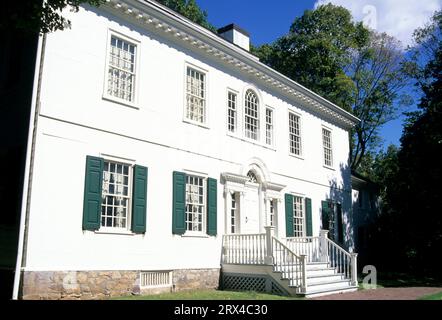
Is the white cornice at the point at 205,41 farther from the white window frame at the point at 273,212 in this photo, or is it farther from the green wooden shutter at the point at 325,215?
the white window frame at the point at 273,212

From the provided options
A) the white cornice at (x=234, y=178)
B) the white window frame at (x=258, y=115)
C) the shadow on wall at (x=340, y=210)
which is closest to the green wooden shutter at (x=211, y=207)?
the white cornice at (x=234, y=178)

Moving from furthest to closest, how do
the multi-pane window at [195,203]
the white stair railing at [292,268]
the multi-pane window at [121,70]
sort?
the multi-pane window at [195,203] < the white stair railing at [292,268] < the multi-pane window at [121,70]

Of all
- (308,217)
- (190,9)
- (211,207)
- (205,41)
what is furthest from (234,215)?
(190,9)

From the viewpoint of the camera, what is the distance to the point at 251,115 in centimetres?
1767

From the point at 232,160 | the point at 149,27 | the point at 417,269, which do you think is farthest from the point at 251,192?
the point at 417,269

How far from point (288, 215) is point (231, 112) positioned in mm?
4845

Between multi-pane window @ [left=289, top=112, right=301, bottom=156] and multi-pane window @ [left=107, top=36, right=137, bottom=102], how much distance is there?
8.60 m

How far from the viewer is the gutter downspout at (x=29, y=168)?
32.9 feet

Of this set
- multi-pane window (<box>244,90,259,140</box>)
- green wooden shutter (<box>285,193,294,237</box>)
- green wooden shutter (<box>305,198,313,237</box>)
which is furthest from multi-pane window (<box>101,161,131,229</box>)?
green wooden shutter (<box>305,198,313,237</box>)

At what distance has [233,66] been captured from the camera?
1689 cm

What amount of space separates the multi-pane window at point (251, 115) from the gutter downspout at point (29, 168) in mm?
8236

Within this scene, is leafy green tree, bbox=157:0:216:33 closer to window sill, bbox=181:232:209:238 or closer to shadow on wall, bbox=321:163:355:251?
shadow on wall, bbox=321:163:355:251

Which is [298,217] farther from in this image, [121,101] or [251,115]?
[121,101]
